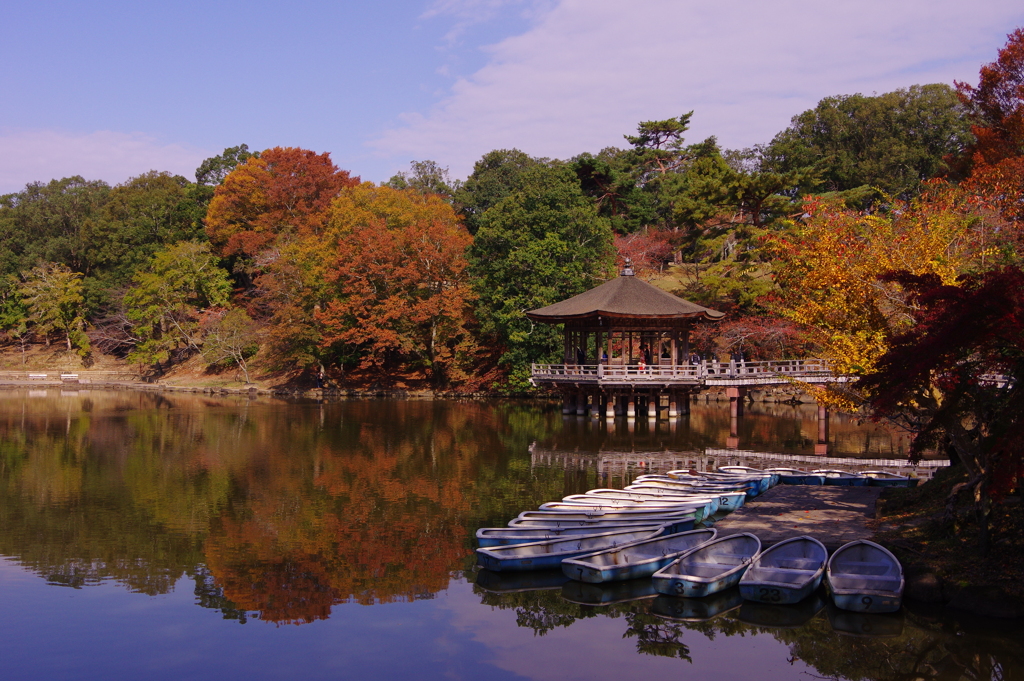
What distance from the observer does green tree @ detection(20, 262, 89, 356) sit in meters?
59.4

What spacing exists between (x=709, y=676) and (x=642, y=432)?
22.1m

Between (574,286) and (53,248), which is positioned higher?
(53,248)

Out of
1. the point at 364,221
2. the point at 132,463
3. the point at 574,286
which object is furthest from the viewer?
the point at 364,221

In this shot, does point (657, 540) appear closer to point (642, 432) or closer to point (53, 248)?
point (642, 432)

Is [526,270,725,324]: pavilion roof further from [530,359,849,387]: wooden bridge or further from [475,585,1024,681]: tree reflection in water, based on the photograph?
[475,585,1024,681]: tree reflection in water

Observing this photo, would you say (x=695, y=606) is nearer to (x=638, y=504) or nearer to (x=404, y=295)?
(x=638, y=504)

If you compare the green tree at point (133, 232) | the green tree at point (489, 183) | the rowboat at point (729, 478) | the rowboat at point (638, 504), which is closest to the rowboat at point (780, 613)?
the rowboat at point (638, 504)

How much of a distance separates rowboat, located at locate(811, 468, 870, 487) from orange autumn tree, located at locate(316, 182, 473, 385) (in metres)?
27.0

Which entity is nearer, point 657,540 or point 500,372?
point 657,540

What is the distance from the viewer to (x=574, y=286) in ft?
139

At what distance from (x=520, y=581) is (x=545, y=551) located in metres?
0.72

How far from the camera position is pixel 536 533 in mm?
14953

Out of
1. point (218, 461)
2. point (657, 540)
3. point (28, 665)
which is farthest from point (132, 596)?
point (218, 461)

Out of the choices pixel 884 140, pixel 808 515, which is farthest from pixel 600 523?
pixel 884 140
